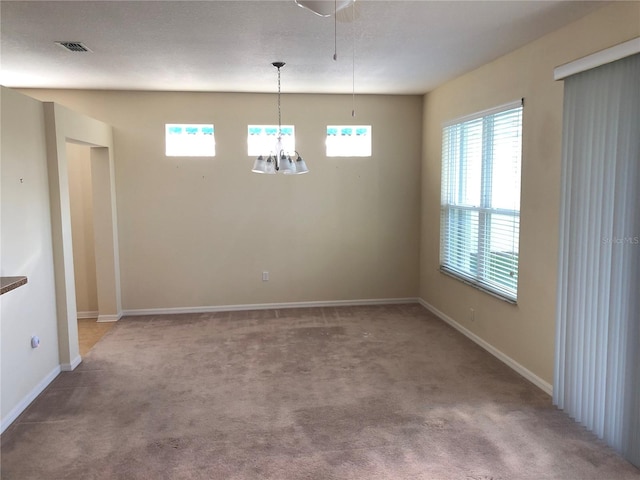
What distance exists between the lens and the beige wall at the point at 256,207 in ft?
18.2

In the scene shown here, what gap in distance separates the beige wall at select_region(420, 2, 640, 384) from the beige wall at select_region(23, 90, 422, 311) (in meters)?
1.58

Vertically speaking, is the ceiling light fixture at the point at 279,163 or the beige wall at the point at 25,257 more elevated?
the ceiling light fixture at the point at 279,163

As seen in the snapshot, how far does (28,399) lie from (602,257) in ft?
12.9

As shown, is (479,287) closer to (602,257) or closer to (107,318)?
(602,257)

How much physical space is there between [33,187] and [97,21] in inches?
53.3

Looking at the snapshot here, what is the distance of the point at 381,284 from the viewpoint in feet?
20.1

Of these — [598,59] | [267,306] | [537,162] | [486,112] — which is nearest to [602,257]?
[537,162]

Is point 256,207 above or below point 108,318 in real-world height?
above

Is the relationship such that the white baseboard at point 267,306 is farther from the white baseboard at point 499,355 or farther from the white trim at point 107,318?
the white baseboard at point 499,355

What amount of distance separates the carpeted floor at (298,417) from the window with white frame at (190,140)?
2.19 meters

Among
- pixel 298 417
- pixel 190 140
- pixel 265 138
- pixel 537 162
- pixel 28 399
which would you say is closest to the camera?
pixel 298 417

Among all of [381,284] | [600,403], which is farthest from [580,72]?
[381,284]

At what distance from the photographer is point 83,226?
5.54 m

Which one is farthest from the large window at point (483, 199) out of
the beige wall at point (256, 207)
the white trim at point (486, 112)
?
the beige wall at point (256, 207)
